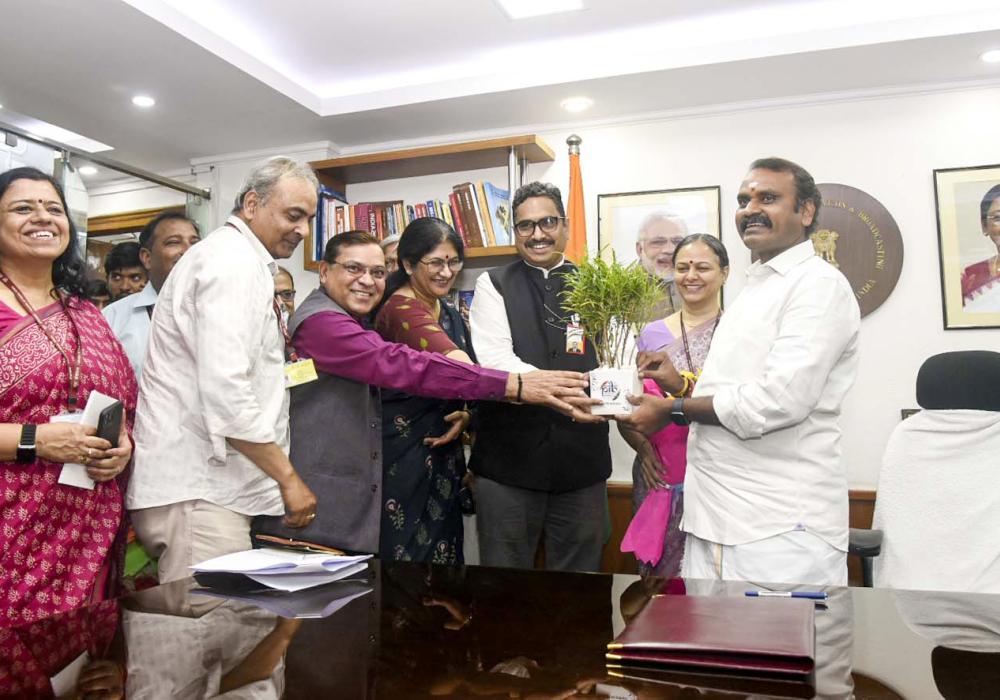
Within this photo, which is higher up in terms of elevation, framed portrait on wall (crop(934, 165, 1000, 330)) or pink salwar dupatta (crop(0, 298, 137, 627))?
framed portrait on wall (crop(934, 165, 1000, 330))

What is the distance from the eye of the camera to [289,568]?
114 cm

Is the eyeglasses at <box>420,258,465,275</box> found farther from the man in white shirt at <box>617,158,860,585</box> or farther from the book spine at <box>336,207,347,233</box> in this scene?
the book spine at <box>336,207,347,233</box>

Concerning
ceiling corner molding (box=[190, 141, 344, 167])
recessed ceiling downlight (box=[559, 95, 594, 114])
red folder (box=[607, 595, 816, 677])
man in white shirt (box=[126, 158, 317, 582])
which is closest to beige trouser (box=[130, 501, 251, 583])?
man in white shirt (box=[126, 158, 317, 582])

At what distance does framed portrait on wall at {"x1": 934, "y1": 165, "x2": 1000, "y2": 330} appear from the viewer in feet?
10.8

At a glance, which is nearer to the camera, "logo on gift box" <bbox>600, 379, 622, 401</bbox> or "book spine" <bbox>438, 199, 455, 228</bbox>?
"logo on gift box" <bbox>600, 379, 622, 401</bbox>

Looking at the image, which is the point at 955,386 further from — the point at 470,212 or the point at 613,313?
the point at 470,212

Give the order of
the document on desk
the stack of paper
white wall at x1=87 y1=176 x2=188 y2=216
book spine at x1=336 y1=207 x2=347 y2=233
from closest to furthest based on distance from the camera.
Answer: the document on desk
the stack of paper
book spine at x1=336 y1=207 x2=347 y2=233
white wall at x1=87 y1=176 x2=188 y2=216

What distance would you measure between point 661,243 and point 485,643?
310cm

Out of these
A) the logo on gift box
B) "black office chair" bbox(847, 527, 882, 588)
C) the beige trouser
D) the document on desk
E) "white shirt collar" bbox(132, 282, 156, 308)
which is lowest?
"black office chair" bbox(847, 527, 882, 588)

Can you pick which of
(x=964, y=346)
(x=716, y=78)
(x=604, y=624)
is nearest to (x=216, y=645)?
(x=604, y=624)

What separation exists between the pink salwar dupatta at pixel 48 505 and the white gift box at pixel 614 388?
1.23 metres

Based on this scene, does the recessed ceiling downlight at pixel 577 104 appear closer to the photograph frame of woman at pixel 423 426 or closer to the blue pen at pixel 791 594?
the photograph frame of woman at pixel 423 426

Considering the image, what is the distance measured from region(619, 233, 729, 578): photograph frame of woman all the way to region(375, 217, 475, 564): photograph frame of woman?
0.55m

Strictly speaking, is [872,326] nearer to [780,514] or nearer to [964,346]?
[964,346]
